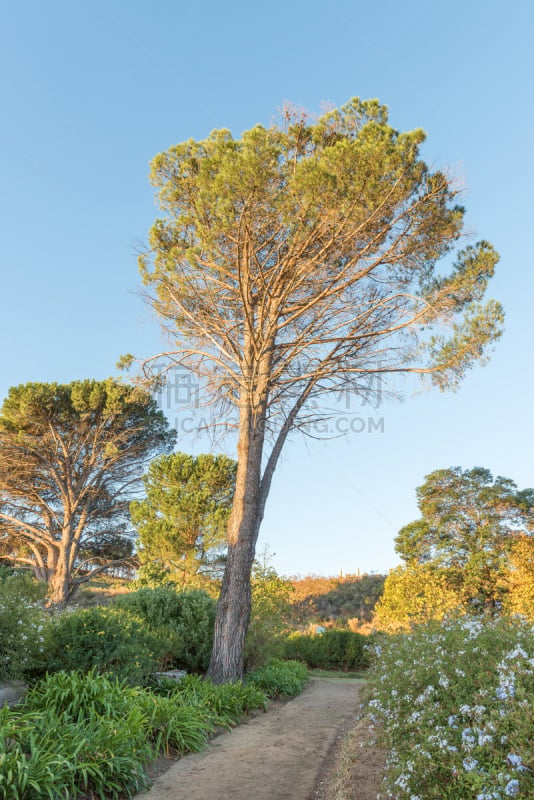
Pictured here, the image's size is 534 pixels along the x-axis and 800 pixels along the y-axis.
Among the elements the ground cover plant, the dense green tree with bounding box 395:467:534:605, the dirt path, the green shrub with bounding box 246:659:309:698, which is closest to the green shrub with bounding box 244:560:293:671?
the green shrub with bounding box 246:659:309:698

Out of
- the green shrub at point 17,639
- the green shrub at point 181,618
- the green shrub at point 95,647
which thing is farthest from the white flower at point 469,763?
the green shrub at point 181,618

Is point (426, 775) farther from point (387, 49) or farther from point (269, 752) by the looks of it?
point (387, 49)

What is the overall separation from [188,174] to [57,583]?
14.1 m

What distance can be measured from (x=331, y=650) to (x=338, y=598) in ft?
41.2

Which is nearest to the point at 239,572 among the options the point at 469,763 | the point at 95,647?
the point at 95,647

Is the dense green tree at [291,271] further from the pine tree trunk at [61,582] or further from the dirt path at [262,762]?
the pine tree trunk at [61,582]

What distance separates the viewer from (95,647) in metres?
5.76

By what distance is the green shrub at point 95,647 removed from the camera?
5617 mm

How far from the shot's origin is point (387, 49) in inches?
299

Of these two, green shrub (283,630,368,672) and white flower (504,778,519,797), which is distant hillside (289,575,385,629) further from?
white flower (504,778,519,797)

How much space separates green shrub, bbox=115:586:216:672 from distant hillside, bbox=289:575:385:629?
11.9m

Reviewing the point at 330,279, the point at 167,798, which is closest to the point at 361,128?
the point at 330,279

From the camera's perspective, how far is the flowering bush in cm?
243

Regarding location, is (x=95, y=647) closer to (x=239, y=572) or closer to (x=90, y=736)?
(x=90, y=736)
